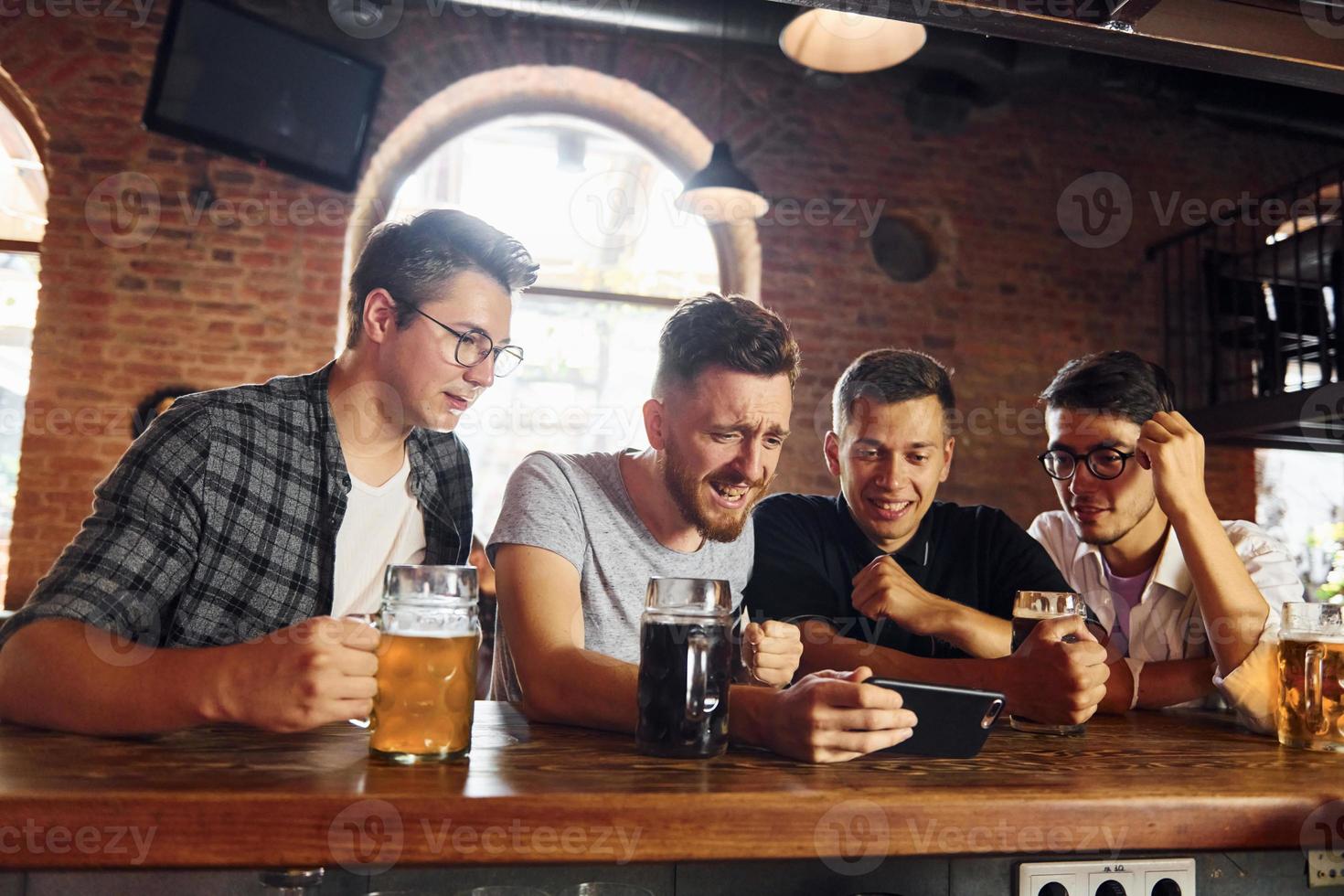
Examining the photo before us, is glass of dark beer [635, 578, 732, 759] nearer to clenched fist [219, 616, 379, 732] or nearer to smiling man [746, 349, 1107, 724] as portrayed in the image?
clenched fist [219, 616, 379, 732]

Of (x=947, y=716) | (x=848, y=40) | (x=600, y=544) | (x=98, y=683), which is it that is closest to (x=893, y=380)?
(x=600, y=544)

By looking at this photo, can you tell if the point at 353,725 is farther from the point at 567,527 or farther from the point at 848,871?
the point at 848,871

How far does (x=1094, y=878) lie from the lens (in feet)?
3.53

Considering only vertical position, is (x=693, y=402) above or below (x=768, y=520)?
above

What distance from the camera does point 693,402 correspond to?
155 centimetres

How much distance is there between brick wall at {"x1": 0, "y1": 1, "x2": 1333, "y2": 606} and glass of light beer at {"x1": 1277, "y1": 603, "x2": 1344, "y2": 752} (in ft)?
11.8

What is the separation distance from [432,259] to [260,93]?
3.18m

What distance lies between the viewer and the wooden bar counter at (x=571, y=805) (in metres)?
0.77

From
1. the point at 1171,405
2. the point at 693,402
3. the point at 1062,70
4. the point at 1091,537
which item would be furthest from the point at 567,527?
the point at 1062,70

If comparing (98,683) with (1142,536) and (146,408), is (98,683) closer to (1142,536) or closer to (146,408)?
(1142,536)

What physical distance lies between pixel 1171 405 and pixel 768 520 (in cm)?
82

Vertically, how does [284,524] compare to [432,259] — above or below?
below

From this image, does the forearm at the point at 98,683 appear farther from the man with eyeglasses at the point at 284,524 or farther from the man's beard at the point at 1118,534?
the man's beard at the point at 1118,534

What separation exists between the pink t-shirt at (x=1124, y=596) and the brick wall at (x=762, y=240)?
109 inches
